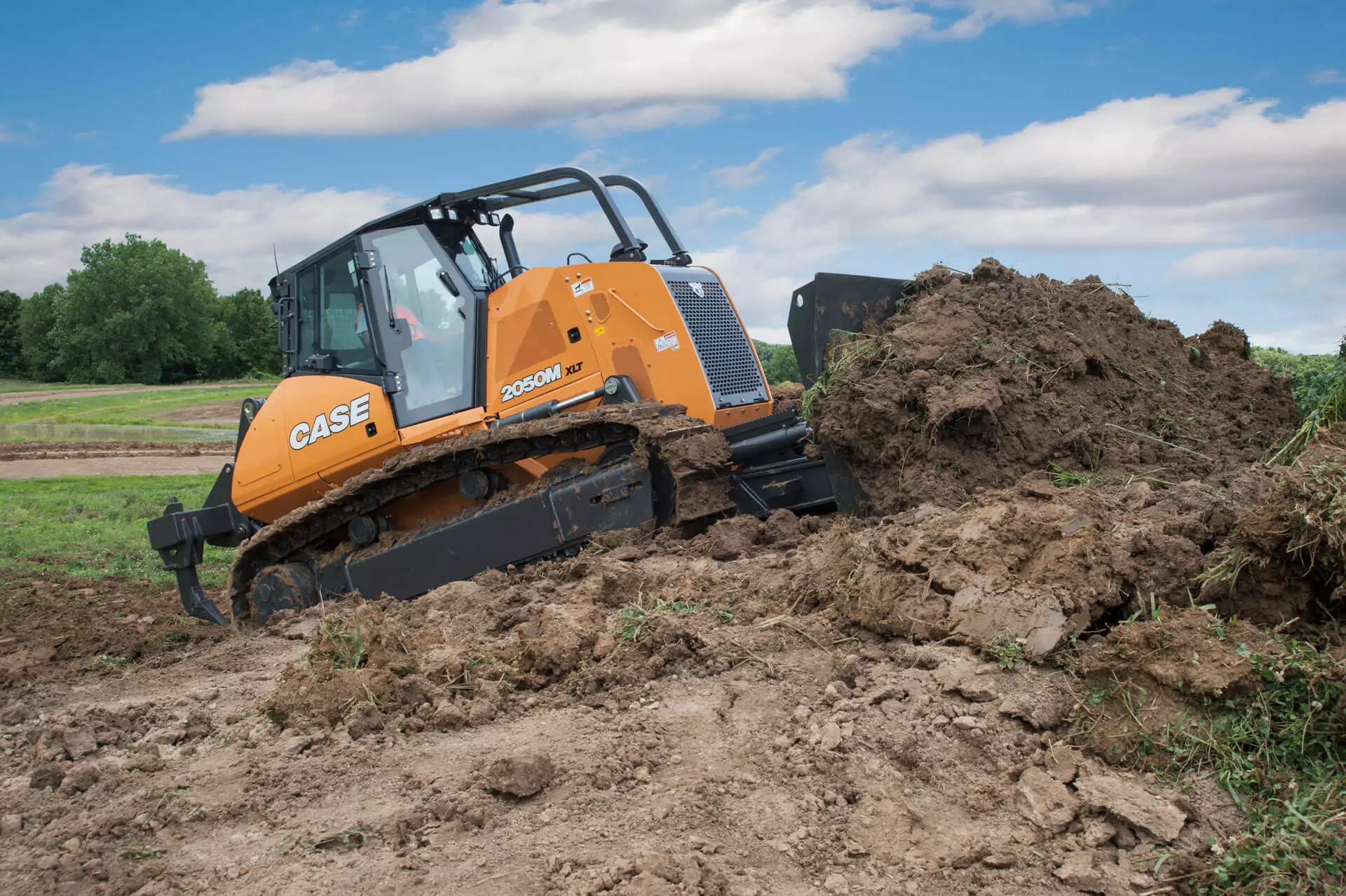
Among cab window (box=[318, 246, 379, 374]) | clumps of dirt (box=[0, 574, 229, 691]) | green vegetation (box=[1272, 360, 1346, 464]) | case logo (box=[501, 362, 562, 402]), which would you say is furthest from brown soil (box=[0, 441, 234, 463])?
green vegetation (box=[1272, 360, 1346, 464])

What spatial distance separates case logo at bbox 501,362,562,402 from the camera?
24.7 ft

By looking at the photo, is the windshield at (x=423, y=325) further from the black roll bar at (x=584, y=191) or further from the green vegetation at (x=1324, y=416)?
the green vegetation at (x=1324, y=416)

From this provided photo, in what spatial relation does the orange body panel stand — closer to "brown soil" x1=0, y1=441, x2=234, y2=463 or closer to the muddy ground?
the muddy ground

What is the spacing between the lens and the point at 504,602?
600cm

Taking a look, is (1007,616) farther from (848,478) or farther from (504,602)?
(504,602)

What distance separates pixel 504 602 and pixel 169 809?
2.27 m

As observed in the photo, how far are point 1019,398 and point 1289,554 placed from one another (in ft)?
7.93

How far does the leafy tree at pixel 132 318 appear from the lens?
71312 millimetres

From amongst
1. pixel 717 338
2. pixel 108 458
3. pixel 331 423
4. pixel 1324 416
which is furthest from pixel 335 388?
pixel 108 458

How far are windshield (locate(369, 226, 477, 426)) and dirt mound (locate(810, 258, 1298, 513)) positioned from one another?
2.83 metres

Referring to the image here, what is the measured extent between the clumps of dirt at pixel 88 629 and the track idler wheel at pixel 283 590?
0.36m

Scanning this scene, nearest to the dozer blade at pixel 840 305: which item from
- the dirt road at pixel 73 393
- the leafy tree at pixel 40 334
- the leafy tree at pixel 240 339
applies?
the dirt road at pixel 73 393

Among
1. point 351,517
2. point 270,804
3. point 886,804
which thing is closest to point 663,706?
point 886,804

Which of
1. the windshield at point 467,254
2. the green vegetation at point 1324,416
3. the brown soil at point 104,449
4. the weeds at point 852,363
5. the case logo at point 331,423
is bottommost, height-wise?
the green vegetation at point 1324,416
